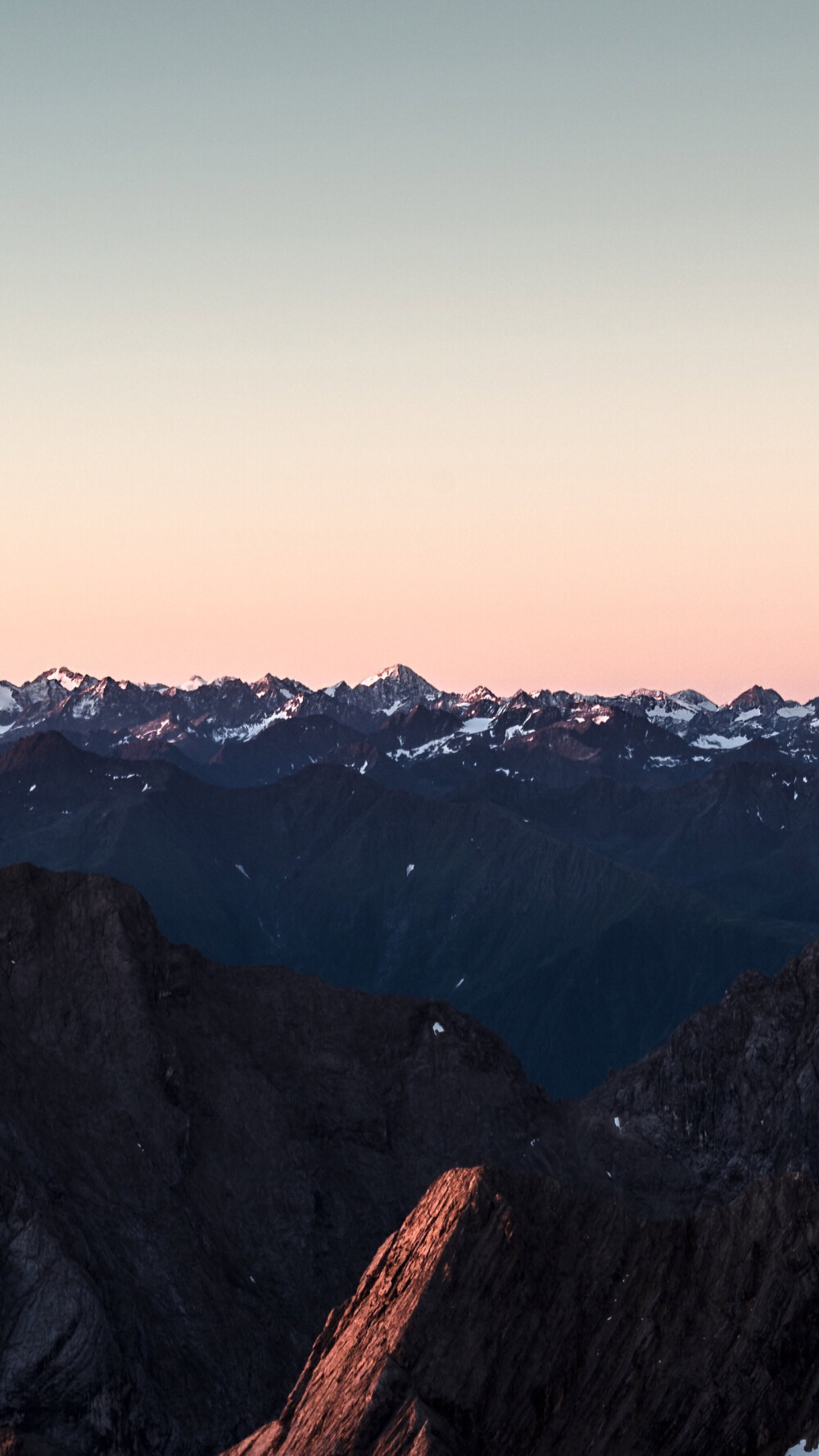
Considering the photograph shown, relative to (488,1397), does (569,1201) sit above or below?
above

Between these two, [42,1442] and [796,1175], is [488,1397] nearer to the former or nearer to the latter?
[796,1175]

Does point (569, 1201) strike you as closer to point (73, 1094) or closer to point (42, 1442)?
point (42, 1442)

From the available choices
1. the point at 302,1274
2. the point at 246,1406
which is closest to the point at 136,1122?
the point at 302,1274

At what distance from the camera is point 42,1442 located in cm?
15050

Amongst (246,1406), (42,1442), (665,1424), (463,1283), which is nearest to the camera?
(665,1424)

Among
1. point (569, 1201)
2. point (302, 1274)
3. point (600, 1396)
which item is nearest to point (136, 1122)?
point (302, 1274)

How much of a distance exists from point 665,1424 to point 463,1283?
1925 centimetres

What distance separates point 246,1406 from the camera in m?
168

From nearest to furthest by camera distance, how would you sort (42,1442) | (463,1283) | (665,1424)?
(665,1424)
(463,1283)
(42,1442)

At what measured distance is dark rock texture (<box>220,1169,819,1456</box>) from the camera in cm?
9312

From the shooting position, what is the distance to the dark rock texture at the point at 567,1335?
306 feet

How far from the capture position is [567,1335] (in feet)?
347

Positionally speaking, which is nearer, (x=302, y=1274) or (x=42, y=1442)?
(x=42, y=1442)

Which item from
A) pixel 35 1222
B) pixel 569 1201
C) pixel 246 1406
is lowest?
pixel 246 1406
